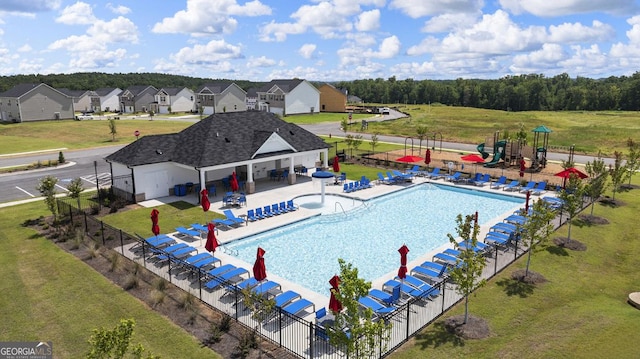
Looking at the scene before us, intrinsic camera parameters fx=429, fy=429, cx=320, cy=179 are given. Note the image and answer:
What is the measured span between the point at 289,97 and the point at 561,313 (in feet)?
298

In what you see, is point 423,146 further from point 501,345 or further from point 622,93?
point 622,93

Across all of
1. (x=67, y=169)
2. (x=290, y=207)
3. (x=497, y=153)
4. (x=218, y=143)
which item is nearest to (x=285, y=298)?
(x=290, y=207)

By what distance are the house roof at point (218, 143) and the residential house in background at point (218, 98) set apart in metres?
74.0

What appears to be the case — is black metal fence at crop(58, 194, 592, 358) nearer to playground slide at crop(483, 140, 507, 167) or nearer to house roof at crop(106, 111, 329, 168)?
house roof at crop(106, 111, 329, 168)

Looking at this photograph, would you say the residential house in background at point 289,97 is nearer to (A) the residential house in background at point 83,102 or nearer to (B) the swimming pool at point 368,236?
(A) the residential house in background at point 83,102

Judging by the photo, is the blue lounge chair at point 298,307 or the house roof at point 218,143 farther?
the house roof at point 218,143

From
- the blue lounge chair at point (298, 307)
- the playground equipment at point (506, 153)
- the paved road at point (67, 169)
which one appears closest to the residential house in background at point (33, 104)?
the paved road at point (67, 169)

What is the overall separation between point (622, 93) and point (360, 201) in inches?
5677

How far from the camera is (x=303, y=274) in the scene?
1917 centimetres

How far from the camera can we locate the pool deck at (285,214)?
1828cm

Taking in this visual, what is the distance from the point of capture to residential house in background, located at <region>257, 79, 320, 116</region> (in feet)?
332

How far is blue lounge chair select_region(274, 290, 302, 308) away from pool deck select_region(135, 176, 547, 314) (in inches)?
37.0

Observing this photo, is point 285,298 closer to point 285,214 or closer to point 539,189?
point 285,214

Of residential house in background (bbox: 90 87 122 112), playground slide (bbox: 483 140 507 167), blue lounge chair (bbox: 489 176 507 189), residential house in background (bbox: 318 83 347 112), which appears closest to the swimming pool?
blue lounge chair (bbox: 489 176 507 189)
